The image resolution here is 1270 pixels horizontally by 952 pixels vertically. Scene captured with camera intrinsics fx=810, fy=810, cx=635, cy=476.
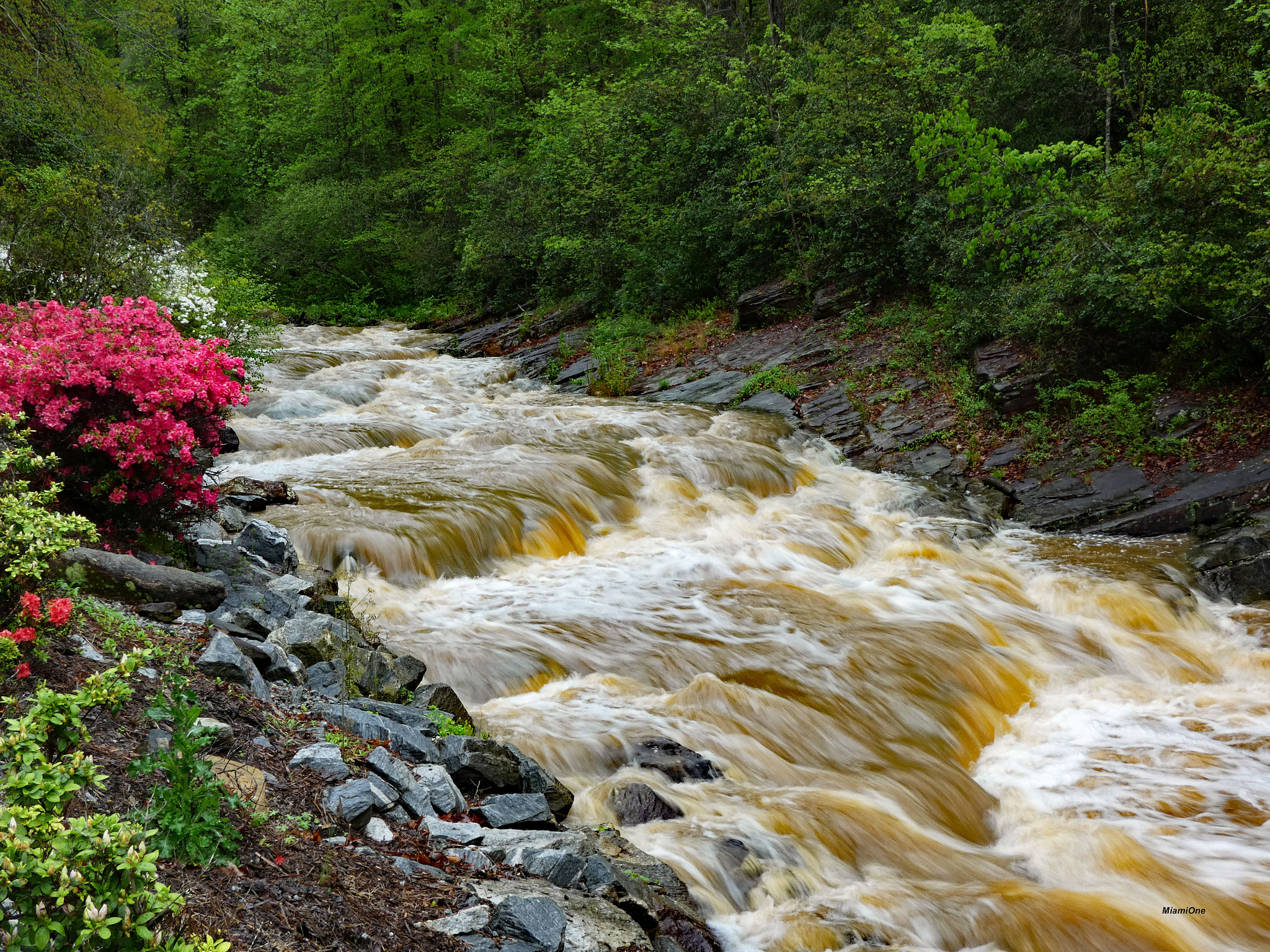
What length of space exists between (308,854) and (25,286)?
30.5 feet

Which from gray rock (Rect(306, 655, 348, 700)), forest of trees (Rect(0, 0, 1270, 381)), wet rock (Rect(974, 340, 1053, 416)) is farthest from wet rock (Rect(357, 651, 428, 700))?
wet rock (Rect(974, 340, 1053, 416))

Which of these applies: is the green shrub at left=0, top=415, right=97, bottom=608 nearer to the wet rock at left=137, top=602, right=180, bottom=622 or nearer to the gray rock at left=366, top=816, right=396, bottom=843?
the wet rock at left=137, top=602, right=180, bottom=622

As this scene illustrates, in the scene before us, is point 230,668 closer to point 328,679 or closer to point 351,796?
point 328,679

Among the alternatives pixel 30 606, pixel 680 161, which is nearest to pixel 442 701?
pixel 30 606

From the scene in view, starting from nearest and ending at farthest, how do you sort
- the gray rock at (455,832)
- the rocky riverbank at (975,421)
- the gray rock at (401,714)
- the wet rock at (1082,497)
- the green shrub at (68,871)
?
the green shrub at (68,871)
the gray rock at (455,832)
the gray rock at (401,714)
the rocky riverbank at (975,421)
the wet rock at (1082,497)

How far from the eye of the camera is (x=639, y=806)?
16.4 feet

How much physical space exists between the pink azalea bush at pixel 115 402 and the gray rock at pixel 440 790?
366cm

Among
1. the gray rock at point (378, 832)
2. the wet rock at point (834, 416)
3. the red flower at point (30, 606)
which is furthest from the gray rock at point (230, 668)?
the wet rock at point (834, 416)

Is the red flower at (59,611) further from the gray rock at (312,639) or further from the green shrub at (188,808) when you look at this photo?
the gray rock at (312,639)

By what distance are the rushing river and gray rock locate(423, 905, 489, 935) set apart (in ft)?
5.18

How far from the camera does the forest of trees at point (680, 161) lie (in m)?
10.9

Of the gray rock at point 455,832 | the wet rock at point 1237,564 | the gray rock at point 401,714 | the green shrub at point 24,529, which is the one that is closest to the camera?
the gray rock at point 455,832

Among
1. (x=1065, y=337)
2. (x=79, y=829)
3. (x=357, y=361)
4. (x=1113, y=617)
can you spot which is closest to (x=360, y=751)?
(x=79, y=829)

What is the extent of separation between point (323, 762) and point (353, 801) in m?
0.35
